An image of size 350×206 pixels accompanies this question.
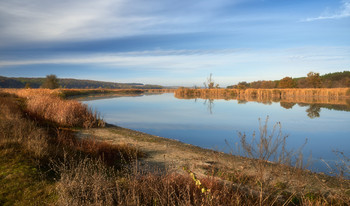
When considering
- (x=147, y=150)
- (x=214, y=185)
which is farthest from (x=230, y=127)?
(x=214, y=185)

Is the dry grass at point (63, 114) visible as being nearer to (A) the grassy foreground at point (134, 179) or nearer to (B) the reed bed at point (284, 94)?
(A) the grassy foreground at point (134, 179)

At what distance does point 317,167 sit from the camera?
27.1 ft

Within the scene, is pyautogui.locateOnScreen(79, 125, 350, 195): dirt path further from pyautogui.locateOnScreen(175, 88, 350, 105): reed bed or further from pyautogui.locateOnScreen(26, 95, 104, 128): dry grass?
pyautogui.locateOnScreen(175, 88, 350, 105): reed bed

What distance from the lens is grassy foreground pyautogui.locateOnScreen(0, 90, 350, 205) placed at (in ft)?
12.3

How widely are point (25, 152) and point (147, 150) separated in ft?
13.9

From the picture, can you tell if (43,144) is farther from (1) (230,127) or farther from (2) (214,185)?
(1) (230,127)

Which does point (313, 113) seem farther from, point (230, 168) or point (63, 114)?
point (63, 114)

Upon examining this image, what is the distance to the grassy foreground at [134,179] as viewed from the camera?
12.3 feet

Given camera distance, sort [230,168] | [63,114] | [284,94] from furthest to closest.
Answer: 1. [284,94]
2. [63,114]
3. [230,168]

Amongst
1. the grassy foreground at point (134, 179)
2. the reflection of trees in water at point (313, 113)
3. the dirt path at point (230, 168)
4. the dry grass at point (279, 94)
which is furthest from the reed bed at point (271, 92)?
the grassy foreground at point (134, 179)

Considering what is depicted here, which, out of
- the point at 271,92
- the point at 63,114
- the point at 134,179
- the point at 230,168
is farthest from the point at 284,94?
the point at 134,179

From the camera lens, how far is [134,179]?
3.89m

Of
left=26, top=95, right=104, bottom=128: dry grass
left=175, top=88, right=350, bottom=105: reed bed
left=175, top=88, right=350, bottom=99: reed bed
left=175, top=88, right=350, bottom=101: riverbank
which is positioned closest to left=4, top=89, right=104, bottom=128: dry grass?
left=26, top=95, right=104, bottom=128: dry grass

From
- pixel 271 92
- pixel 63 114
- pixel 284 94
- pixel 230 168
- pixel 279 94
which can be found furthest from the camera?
pixel 271 92
